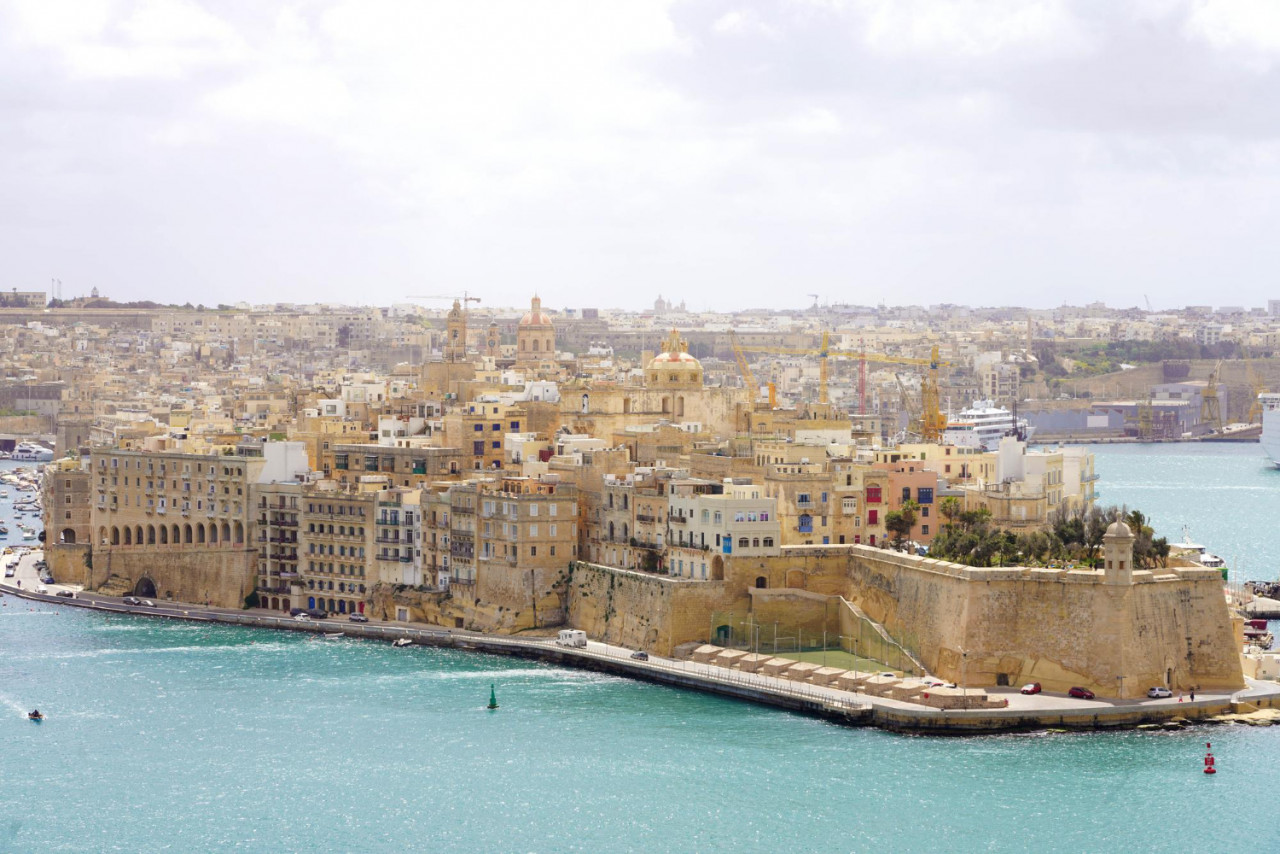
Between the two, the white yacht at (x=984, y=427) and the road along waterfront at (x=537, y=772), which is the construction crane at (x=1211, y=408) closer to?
the white yacht at (x=984, y=427)

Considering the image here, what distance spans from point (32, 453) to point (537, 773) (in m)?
67.4

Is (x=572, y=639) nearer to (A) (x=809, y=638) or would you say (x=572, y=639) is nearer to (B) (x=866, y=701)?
(A) (x=809, y=638)

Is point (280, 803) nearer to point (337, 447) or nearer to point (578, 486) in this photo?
point (578, 486)

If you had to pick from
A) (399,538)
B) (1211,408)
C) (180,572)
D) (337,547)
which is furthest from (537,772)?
(1211,408)

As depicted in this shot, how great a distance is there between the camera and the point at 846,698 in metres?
38.0

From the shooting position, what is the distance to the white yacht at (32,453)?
3836 inches

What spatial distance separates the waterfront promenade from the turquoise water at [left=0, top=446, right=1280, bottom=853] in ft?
1.36

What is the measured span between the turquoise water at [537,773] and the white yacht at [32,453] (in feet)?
185

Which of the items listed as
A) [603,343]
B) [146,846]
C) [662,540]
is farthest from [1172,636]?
[603,343]

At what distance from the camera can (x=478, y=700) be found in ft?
132

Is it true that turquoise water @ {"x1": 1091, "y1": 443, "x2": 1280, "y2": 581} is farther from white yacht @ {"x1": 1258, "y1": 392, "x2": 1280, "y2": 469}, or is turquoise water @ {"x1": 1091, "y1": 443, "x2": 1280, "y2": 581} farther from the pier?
the pier

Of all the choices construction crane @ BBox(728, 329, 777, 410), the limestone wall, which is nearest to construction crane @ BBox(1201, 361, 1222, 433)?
construction crane @ BBox(728, 329, 777, 410)

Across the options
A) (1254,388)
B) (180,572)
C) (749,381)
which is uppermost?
(749,381)

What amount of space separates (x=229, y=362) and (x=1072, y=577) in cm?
10868
